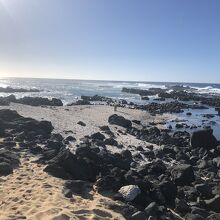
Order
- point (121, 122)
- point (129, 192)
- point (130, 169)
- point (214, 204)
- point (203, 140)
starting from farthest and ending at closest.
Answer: point (121, 122)
point (203, 140)
point (130, 169)
point (214, 204)
point (129, 192)

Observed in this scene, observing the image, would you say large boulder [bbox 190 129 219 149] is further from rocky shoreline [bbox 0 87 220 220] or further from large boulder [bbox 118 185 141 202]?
large boulder [bbox 118 185 141 202]

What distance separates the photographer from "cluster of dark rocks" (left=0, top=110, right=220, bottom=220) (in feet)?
39.1

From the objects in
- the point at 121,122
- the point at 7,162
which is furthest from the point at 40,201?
the point at 121,122

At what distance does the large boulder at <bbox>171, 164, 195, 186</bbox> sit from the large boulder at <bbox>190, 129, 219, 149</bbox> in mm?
9517

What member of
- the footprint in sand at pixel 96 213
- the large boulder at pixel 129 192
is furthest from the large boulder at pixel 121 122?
the footprint in sand at pixel 96 213

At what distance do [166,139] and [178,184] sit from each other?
449 inches

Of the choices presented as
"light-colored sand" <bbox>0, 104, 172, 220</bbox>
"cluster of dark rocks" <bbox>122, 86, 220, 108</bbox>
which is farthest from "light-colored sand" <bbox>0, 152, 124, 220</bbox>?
"cluster of dark rocks" <bbox>122, 86, 220, 108</bbox>

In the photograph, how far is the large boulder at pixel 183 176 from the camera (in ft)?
48.4

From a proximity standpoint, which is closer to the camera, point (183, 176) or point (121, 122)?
point (183, 176)

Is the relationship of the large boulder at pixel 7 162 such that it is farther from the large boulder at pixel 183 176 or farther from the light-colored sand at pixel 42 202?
the large boulder at pixel 183 176

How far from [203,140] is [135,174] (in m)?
11.4

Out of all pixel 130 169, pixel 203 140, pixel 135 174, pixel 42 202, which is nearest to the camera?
pixel 42 202

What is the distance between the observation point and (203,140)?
24.5m

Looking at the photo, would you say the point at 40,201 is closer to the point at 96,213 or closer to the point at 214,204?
the point at 96,213
